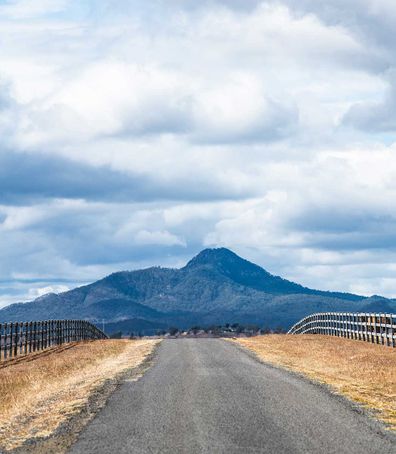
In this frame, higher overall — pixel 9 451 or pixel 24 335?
pixel 24 335

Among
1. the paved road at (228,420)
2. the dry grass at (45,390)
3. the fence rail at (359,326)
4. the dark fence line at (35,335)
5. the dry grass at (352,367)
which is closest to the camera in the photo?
the paved road at (228,420)

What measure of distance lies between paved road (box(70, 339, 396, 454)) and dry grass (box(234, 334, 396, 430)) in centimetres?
76

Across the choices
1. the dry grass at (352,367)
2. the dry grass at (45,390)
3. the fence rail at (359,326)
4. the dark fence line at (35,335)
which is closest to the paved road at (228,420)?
the dry grass at (352,367)

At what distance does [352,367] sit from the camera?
1102 inches

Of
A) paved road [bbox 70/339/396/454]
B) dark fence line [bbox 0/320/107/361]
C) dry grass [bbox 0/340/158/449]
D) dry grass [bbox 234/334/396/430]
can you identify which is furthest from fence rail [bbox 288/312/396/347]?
paved road [bbox 70/339/396/454]

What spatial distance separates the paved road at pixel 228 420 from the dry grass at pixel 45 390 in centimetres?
101

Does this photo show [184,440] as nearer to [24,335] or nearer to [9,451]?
[9,451]

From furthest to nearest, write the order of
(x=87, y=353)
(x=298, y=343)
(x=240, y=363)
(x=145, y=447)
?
(x=298, y=343) < (x=87, y=353) < (x=240, y=363) < (x=145, y=447)

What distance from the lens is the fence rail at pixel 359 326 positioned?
40625 mm

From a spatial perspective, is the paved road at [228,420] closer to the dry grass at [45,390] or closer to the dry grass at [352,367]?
the dry grass at [352,367]

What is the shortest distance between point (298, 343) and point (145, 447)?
3167 centimetres

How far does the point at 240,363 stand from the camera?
1122 inches

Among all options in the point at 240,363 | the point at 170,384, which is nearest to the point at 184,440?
the point at 170,384

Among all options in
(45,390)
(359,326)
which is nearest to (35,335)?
(359,326)
